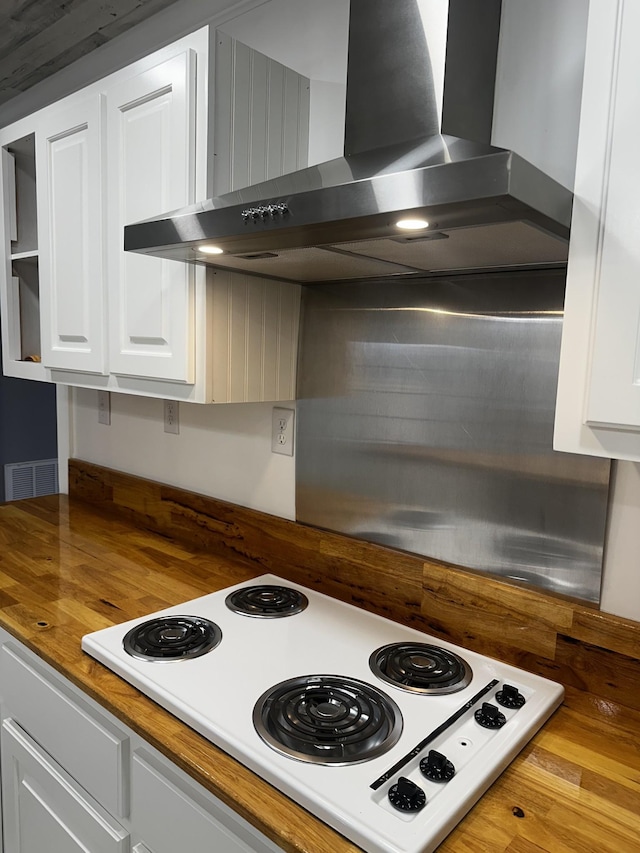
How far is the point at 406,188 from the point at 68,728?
3.82ft

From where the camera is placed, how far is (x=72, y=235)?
5.76 feet

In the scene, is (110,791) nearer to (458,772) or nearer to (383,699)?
(383,699)

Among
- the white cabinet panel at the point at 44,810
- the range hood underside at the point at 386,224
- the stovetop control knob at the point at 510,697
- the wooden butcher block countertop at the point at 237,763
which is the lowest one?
the white cabinet panel at the point at 44,810

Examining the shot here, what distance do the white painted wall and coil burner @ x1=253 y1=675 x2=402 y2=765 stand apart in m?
0.66

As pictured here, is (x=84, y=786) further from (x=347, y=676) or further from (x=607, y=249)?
(x=607, y=249)

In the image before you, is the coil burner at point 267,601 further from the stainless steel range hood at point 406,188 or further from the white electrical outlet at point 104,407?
the white electrical outlet at point 104,407

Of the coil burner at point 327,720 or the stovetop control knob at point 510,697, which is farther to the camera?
the stovetop control knob at point 510,697

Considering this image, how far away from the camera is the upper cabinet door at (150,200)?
1396 mm

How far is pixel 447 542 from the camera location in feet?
4.53

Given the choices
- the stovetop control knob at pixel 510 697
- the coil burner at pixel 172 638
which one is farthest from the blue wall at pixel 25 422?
the stovetop control knob at pixel 510 697

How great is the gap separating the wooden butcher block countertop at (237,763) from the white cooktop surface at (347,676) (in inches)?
0.9

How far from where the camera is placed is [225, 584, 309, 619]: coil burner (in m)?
1.42

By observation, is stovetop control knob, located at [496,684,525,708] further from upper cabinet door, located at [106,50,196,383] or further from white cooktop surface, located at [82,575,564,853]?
upper cabinet door, located at [106,50,196,383]

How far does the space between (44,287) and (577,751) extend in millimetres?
1808
